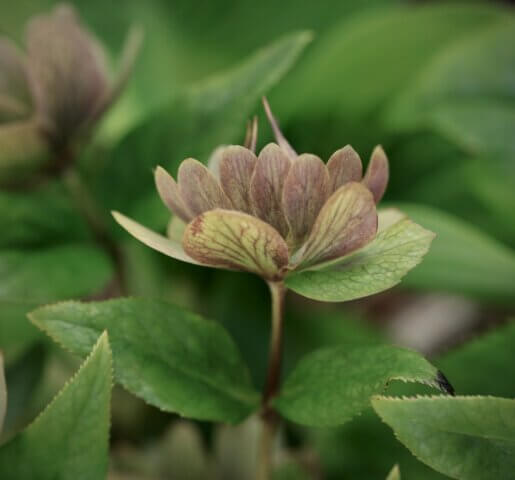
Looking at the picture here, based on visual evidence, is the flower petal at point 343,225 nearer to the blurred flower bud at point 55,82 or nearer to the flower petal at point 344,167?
the flower petal at point 344,167

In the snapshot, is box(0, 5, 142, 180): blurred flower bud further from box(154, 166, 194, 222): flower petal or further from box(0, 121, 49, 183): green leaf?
box(154, 166, 194, 222): flower petal

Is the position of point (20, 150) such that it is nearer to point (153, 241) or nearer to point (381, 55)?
point (153, 241)

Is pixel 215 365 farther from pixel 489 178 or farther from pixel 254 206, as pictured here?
pixel 489 178

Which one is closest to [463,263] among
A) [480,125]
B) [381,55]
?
[480,125]

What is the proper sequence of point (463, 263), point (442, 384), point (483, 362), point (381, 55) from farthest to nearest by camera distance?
point (381, 55) < point (463, 263) < point (483, 362) < point (442, 384)

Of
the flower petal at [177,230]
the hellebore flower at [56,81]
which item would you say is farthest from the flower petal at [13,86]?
the flower petal at [177,230]
